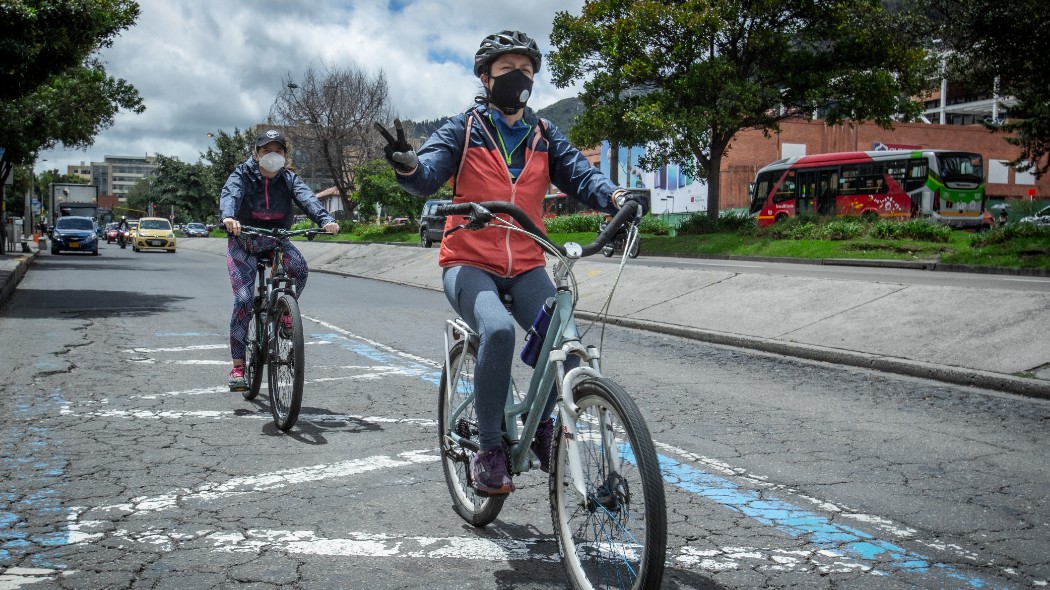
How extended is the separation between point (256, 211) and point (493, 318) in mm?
3639

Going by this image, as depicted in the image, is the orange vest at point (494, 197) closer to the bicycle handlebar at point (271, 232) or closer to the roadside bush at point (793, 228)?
the bicycle handlebar at point (271, 232)

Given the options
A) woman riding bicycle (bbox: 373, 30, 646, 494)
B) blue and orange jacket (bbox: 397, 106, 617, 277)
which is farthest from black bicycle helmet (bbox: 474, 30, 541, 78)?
blue and orange jacket (bbox: 397, 106, 617, 277)

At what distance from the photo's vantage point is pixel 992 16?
19.5 m

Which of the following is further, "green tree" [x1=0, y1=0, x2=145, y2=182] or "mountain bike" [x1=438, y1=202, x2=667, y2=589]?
"green tree" [x1=0, y1=0, x2=145, y2=182]

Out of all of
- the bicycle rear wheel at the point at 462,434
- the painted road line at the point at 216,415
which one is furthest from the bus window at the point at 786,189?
the bicycle rear wheel at the point at 462,434

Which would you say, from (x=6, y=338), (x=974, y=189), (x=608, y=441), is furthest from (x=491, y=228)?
(x=974, y=189)

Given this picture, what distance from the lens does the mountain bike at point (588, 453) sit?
262 centimetres

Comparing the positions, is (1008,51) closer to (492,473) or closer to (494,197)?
(494,197)

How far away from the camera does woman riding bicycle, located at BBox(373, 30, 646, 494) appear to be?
3.47 meters

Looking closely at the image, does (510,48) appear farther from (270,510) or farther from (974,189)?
(974,189)

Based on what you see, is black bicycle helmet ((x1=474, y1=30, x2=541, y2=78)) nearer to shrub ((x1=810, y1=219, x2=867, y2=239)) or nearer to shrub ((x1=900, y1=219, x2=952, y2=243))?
shrub ((x1=900, y1=219, x2=952, y2=243))

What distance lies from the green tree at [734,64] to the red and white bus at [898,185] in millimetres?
1751

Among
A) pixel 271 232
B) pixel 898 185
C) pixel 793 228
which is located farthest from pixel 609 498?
pixel 898 185

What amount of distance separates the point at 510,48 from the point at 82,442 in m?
3.51
